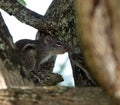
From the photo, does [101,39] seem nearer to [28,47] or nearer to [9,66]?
[9,66]

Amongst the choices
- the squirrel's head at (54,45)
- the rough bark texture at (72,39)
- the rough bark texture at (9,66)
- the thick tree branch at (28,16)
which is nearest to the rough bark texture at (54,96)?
the rough bark texture at (9,66)

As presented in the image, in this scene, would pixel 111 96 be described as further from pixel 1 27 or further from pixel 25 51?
pixel 25 51

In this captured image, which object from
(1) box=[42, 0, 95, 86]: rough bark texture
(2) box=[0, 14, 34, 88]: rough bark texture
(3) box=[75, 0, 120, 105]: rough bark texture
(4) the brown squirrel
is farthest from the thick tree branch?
(3) box=[75, 0, 120, 105]: rough bark texture

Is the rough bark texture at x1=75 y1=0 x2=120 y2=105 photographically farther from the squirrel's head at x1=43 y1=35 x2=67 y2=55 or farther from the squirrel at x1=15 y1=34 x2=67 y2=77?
the squirrel's head at x1=43 y1=35 x2=67 y2=55

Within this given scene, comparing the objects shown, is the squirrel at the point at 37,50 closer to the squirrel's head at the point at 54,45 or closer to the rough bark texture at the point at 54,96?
the squirrel's head at the point at 54,45

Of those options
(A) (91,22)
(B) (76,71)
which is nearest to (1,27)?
(A) (91,22)

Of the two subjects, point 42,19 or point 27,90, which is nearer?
point 27,90

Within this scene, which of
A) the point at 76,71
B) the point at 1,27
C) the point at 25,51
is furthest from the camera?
the point at 25,51
